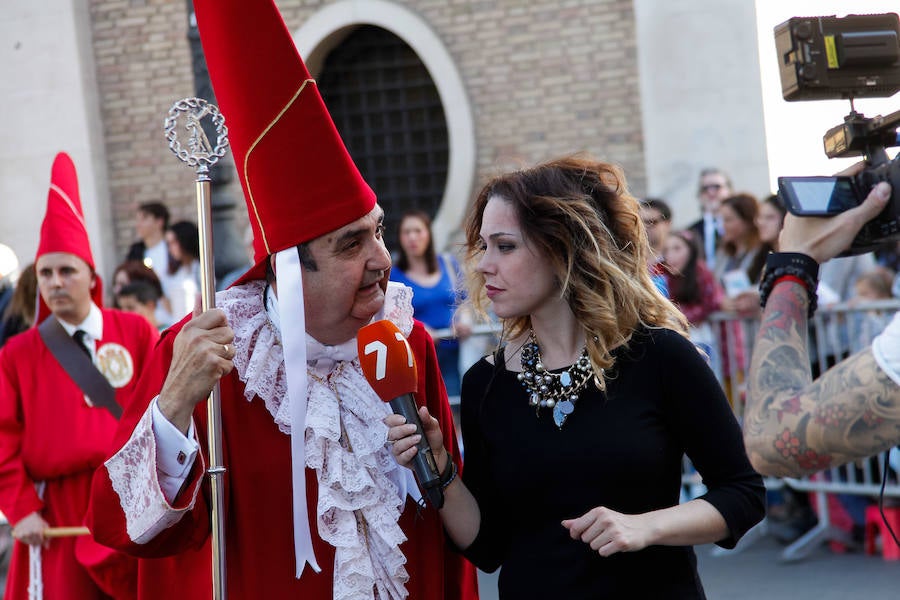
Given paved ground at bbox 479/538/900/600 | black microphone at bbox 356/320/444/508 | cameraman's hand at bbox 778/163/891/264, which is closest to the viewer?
cameraman's hand at bbox 778/163/891/264

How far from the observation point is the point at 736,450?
291 centimetres

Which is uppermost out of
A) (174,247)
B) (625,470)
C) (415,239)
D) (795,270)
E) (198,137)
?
(174,247)

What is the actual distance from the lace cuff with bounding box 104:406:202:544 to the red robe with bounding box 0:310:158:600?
6.32 ft

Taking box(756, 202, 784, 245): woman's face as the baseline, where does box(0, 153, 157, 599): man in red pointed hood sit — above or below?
below

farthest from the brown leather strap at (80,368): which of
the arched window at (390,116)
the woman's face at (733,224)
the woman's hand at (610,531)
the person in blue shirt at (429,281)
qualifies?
the arched window at (390,116)

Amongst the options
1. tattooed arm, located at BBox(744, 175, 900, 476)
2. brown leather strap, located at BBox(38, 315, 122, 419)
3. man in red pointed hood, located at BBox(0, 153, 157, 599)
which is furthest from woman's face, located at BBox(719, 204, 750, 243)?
tattooed arm, located at BBox(744, 175, 900, 476)

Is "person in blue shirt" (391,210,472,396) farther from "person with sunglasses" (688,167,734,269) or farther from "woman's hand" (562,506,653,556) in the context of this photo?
"woman's hand" (562,506,653,556)

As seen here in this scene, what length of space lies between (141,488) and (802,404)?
1627mm

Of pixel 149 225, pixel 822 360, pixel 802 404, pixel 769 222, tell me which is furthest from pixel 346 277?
pixel 149 225

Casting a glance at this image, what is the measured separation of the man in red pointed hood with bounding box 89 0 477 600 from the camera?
9.99 feet

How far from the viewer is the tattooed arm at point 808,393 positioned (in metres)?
2.01

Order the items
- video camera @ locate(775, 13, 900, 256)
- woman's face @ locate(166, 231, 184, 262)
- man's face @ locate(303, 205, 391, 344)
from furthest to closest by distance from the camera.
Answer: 1. woman's face @ locate(166, 231, 184, 262)
2. man's face @ locate(303, 205, 391, 344)
3. video camera @ locate(775, 13, 900, 256)

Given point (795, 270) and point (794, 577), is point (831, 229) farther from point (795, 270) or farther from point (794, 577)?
point (794, 577)

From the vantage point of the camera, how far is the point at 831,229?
2203 mm
